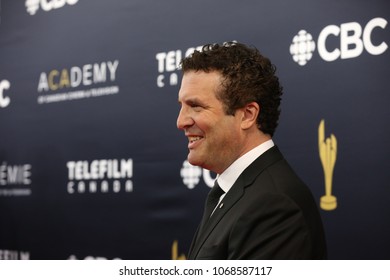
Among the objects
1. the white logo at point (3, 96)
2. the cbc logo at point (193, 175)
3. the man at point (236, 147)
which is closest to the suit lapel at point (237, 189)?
the man at point (236, 147)

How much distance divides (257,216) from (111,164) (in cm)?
211

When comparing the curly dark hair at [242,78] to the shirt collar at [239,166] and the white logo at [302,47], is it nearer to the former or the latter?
the shirt collar at [239,166]

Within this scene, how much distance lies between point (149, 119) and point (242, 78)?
5.44ft

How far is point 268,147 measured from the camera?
178 cm

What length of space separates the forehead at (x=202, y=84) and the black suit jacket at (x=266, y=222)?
272mm

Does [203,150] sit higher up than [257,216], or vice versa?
[203,150]

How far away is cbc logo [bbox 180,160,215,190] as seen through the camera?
3.09 m

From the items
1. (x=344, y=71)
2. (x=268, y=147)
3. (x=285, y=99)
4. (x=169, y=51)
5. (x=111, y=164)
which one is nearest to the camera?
(x=268, y=147)

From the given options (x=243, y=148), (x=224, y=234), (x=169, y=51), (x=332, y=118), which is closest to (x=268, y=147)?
(x=243, y=148)

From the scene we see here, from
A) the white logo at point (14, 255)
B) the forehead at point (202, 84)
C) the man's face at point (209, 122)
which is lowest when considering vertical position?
the white logo at point (14, 255)

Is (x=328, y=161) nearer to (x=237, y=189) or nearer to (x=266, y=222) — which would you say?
(x=237, y=189)

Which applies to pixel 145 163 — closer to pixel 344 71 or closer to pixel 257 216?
pixel 344 71

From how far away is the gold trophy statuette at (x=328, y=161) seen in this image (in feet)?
8.65
